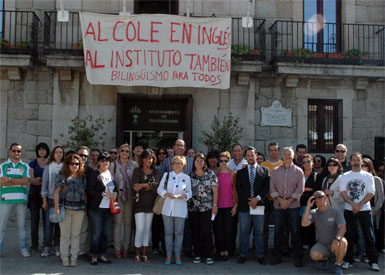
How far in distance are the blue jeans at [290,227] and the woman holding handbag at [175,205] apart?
1.46 metres

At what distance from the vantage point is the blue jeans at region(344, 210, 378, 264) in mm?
6059

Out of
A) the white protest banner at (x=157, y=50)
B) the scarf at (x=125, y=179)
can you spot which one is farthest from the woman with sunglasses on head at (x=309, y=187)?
the white protest banner at (x=157, y=50)

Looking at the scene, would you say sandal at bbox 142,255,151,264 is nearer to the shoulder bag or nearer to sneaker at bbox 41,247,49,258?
the shoulder bag

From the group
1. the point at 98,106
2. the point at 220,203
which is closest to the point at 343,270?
the point at 220,203

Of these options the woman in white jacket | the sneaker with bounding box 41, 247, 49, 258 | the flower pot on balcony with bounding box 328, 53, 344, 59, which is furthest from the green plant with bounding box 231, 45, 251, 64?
the sneaker with bounding box 41, 247, 49, 258

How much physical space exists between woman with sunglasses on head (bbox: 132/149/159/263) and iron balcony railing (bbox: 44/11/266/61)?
4.69m

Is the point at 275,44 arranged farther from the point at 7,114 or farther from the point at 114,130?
the point at 7,114

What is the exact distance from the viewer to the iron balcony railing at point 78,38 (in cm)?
999

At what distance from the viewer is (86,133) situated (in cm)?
952

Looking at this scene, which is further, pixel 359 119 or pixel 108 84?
pixel 359 119

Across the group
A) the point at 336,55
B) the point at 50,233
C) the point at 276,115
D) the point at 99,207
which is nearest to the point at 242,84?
the point at 276,115

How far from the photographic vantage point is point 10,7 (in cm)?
1038

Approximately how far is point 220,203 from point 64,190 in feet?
7.90

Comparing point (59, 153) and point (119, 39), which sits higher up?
point (119, 39)
